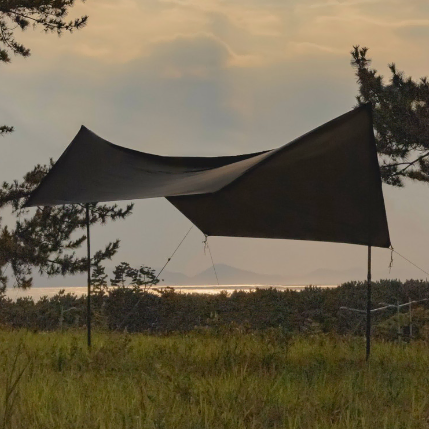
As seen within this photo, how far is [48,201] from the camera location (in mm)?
8242

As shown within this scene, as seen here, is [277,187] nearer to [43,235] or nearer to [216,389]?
[216,389]

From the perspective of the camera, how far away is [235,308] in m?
13.3

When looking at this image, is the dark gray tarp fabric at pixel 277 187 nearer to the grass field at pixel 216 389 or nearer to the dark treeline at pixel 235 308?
the grass field at pixel 216 389

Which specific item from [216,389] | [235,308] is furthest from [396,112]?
[216,389]

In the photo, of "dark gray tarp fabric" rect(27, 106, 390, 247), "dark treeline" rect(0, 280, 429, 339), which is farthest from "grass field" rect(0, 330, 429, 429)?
"dark treeline" rect(0, 280, 429, 339)

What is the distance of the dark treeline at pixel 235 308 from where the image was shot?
43.0ft

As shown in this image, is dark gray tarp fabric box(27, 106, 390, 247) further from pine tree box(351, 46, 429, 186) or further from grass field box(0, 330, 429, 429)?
pine tree box(351, 46, 429, 186)

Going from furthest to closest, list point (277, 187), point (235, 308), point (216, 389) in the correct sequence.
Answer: point (235, 308)
point (277, 187)
point (216, 389)

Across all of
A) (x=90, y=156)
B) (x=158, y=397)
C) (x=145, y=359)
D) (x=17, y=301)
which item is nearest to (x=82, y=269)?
(x=17, y=301)

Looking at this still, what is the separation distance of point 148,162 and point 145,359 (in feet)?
8.29

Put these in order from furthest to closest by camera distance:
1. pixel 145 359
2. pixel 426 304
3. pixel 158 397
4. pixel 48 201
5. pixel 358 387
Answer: pixel 426 304 → pixel 48 201 → pixel 145 359 → pixel 358 387 → pixel 158 397

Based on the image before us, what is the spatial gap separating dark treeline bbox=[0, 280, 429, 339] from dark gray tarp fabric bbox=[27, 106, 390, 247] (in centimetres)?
512

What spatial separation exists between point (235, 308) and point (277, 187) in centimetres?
737

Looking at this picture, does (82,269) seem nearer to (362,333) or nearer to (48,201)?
Answer: (362,333)
